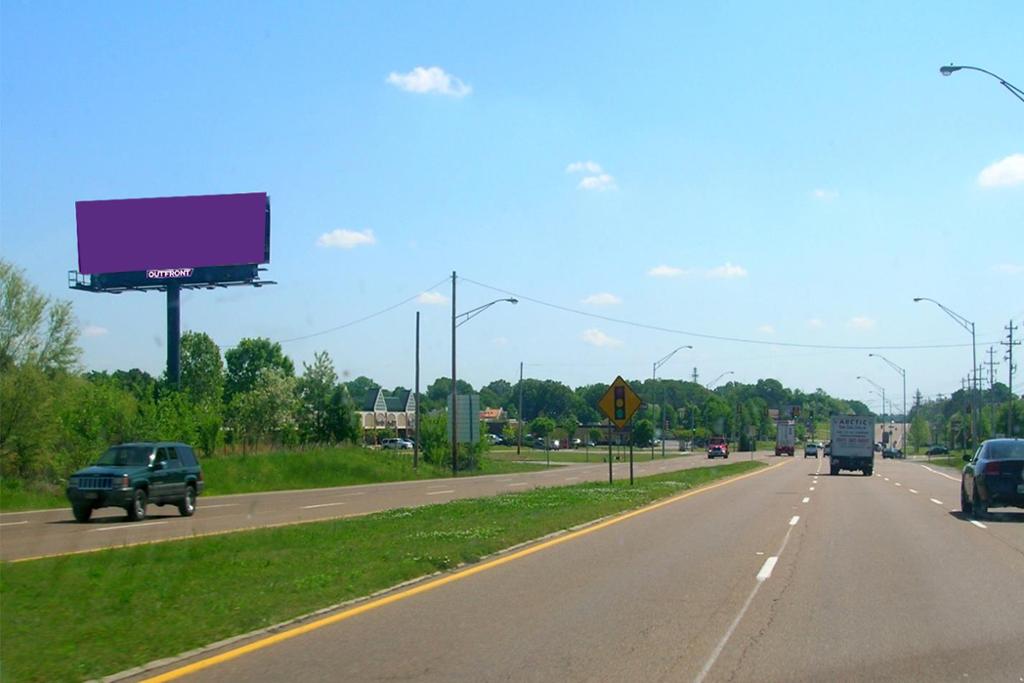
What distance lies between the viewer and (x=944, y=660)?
944 centimetres

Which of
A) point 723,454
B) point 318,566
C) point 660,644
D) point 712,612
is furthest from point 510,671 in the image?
point 723,454

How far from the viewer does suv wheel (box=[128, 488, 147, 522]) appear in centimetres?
2694

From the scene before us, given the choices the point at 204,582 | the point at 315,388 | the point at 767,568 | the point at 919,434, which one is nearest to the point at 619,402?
the point at 767,568

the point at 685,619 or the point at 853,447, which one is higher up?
the point at 685,619

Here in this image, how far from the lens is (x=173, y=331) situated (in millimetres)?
65312

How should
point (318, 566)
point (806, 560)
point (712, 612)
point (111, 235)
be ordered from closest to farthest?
point (712, 612) → point (318, 566) → point (806, 560) → point (111, 235)

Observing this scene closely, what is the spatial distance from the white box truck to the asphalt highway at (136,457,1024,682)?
41360 mm

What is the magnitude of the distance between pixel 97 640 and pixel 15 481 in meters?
30.3

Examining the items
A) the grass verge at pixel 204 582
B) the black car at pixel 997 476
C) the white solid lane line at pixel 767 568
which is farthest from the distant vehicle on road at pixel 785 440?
the white solid lane line at pixel 767 568

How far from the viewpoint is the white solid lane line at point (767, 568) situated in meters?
14.7

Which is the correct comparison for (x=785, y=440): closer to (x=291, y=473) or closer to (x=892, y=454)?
(x=892, y=454)

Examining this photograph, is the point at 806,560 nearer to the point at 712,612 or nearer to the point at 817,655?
the point at 712,612

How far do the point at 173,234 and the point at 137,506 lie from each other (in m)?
36.7

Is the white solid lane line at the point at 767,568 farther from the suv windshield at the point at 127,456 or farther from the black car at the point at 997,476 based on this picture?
the suv windshield at the point at 127,456
